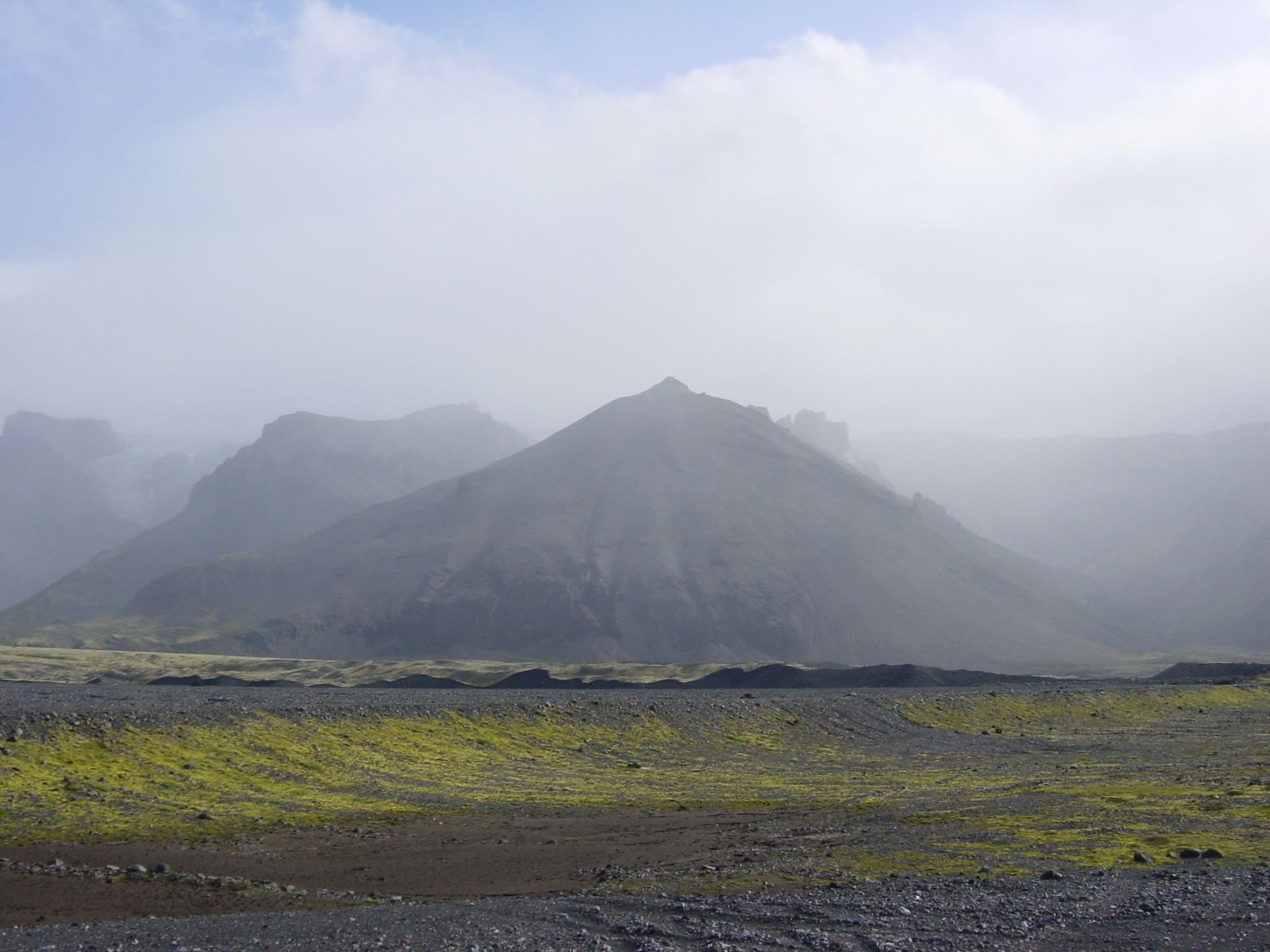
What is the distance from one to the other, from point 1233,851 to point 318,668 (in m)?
116

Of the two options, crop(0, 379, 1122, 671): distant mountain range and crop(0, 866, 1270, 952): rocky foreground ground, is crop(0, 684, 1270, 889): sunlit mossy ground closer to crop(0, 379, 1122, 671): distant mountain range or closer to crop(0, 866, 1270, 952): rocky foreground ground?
crop(0, 866, 1270, 952): rocky foreground ground

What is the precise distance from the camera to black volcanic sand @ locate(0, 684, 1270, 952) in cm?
1720

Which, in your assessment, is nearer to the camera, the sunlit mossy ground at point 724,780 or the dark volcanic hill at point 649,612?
the sunlit mossy ground at point 724,780

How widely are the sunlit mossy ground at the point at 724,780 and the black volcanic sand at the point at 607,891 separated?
455mm

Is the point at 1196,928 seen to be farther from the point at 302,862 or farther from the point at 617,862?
the point at 302,862

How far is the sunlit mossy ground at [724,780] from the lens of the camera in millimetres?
25266

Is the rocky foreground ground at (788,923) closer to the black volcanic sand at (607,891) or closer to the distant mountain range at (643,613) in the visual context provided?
the black volcanic sand at (607,891)

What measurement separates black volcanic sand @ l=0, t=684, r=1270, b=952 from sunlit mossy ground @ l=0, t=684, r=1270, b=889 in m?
0.46

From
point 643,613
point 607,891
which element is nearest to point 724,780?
point 607,891

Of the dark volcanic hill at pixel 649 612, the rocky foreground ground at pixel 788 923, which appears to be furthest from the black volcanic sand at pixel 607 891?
the dark volcanic hill at pixel 649 612

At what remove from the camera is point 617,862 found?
23.8m

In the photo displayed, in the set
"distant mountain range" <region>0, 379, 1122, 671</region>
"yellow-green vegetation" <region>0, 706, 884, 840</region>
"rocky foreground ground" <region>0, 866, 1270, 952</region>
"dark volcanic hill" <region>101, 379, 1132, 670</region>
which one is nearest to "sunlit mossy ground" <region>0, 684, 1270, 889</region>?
"yellow-green vegetation" <region>0, 706, 884, 840</region>

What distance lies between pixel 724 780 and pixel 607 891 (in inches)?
735

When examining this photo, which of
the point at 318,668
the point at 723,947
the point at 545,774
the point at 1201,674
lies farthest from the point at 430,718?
the point at 1201,674
